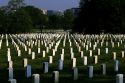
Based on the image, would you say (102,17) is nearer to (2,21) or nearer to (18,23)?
Result: (18,23)

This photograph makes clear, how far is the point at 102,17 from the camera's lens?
6588 centimetres

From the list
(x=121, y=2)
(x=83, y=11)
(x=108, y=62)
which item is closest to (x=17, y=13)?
(x=83, y=11)

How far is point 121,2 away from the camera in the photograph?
6769 cm

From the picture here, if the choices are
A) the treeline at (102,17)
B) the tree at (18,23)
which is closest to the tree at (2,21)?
the tree at (18,23)

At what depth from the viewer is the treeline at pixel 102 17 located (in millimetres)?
64375

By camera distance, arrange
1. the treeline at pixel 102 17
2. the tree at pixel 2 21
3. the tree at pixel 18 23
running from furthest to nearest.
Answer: the tree at pixel 2 21 < the tree at pixel 18 23 < the treeline at pixel 102 17

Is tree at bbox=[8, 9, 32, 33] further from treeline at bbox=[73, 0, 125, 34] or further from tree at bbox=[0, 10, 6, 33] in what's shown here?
treeline at bbox=[73, 0, 125, 34]

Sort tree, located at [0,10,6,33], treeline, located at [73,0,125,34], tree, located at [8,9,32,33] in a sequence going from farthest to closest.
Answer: tree, located at [0,10,6,33] < tree, located at [8,9,32,33] < treeline, located at [73,0,125,34]

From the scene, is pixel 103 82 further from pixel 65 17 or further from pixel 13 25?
pixel 65 17

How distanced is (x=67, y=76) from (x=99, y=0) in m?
51.7

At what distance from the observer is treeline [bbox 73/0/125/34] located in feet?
211

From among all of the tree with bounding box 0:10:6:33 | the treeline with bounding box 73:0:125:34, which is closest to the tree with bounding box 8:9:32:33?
the tree with bounding box 0:10:6:33

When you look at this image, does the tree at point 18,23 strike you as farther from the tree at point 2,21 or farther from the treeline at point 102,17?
the treeline at point 102,17

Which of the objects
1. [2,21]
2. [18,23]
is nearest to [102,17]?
[18,23]
